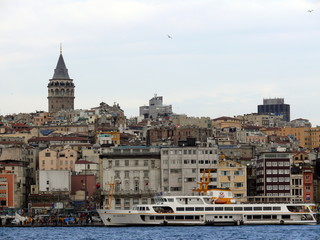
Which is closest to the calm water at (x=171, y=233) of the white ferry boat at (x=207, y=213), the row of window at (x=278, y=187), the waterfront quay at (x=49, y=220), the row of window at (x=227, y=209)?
the white ferry boat at (x=207, y=213)

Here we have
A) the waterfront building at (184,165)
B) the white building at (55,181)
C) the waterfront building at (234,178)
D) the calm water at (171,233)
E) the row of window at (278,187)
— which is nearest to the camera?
the calm water at (171,233)

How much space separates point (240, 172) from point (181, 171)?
6.39 m

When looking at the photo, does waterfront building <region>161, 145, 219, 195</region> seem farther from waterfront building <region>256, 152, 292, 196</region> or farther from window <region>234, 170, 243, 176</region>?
waterfront building <region>256, 152, 292, 196</region>

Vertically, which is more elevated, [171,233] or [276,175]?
[276,175]

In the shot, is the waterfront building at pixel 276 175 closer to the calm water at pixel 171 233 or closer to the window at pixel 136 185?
the window at pixel 136 185

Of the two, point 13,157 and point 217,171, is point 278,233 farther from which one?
point 13,157

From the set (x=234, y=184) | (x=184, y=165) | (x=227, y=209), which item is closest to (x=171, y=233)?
(x=227, y=209)

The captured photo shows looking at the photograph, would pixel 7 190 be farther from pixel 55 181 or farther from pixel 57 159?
pixel 57 159

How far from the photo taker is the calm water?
101312mm

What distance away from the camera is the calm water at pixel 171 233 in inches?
3989

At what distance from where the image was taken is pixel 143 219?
4567 inches

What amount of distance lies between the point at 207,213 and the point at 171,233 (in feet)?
37.7

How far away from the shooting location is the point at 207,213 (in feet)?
383

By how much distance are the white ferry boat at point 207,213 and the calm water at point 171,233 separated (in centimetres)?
205
